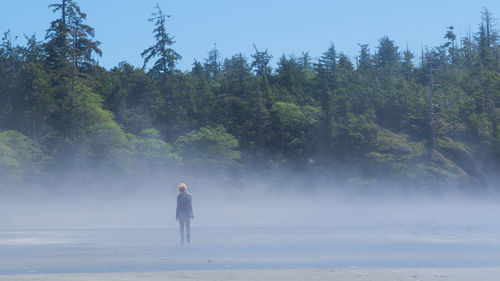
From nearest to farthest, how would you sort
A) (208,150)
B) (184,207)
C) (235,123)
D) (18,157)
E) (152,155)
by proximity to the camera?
(184,207) < (18,157) < (152,155) < (208,150) < (235,123)

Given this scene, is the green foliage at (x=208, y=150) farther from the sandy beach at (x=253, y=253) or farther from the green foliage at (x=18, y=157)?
the sandy beach at (x=253, y=253)

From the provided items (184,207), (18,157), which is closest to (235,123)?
(18,157)

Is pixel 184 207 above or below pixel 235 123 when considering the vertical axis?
below

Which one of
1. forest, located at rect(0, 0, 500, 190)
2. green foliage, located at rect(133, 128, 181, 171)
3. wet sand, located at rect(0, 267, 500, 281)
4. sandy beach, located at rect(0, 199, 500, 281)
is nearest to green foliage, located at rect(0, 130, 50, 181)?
forest, located at rect(0, 0, 500, 190)

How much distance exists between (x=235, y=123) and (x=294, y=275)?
50.5 m

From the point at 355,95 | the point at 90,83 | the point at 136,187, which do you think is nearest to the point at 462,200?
the point at 355,95

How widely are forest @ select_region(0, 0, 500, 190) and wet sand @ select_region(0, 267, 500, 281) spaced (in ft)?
128

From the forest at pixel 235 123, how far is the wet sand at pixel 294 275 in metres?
39.1

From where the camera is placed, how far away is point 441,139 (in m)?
54.5

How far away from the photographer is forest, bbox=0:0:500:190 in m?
53.2

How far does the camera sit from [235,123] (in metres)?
61.7

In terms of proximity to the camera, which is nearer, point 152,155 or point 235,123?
point 152,155

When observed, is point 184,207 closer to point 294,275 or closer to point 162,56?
point 294,275

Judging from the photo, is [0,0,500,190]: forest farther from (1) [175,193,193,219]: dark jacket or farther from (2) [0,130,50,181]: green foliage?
(1) [175,193,193,219]: dark jacket
